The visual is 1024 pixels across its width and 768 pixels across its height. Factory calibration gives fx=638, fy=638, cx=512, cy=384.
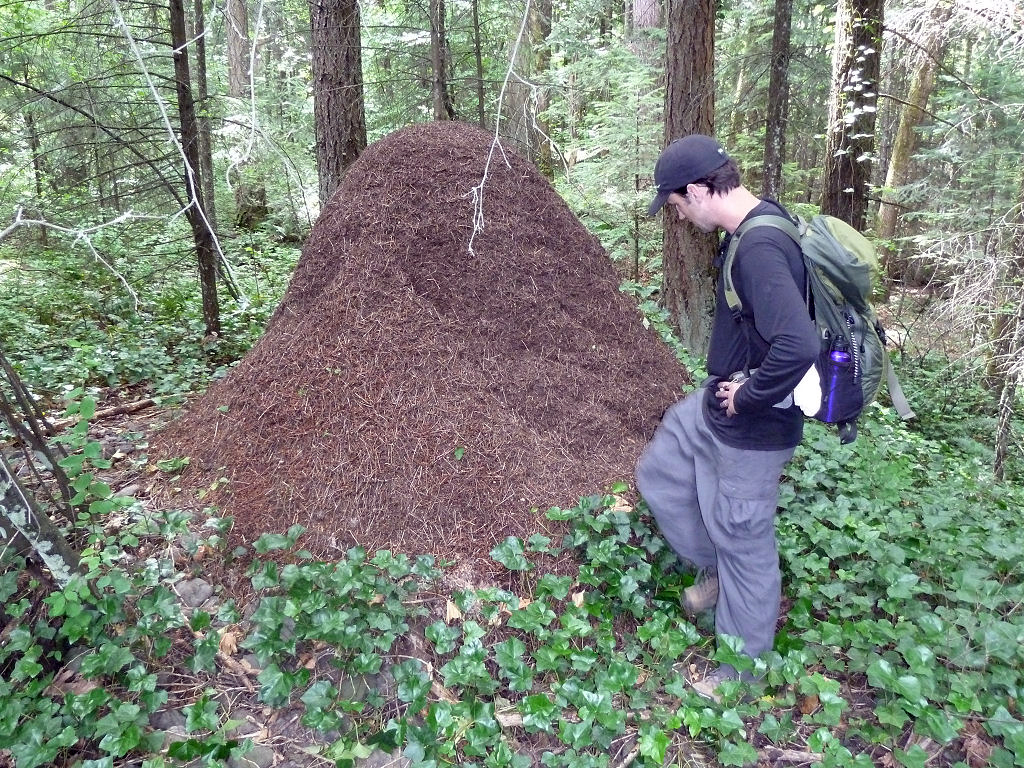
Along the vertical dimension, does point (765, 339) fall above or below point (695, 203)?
below

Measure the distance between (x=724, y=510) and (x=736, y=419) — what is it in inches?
15.8

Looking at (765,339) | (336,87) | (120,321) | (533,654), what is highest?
(336,87)

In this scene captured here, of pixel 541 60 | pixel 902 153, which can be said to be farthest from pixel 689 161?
pixel 902 153

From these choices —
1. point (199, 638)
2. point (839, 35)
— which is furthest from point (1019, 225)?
point (199, 638)

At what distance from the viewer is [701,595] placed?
10.3ft

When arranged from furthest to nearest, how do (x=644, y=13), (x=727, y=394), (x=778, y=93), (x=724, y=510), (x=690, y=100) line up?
(x=644, y=13) < (x=778, y=93) < (x=690, y=100) < (x=724, y=510) < (x=727, y=394)

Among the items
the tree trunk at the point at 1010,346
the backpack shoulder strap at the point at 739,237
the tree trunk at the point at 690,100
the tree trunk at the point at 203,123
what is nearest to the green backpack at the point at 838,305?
the backpack shoulder strap at the point at 739,237

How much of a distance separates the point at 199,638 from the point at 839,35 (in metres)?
8.04

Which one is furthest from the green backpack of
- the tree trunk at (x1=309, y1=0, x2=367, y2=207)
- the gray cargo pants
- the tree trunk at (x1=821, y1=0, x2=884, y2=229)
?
the tree trunk at (x1=821, y1=0, x2=884, y2=229)

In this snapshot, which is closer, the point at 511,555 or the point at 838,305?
the point at 838,305

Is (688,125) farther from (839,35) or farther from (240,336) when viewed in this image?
(240,336)

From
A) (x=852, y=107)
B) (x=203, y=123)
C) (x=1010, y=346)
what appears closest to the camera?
(x=1010, y=346)

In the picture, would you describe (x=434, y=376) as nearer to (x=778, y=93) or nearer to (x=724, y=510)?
(x=724, y=510)

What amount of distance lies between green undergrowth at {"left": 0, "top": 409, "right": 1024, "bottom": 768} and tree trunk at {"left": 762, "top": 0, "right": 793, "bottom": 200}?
15.8 ft
